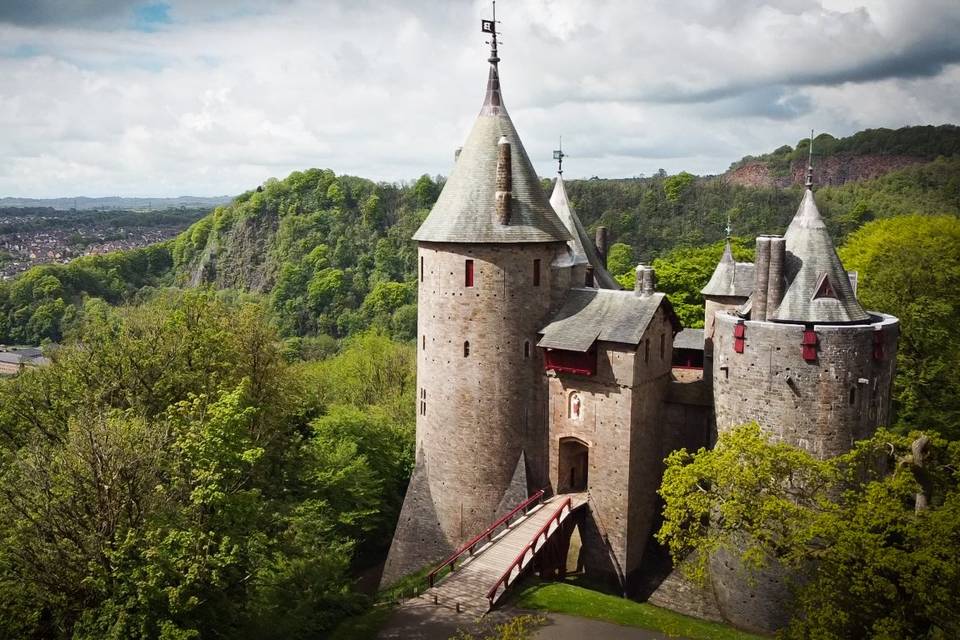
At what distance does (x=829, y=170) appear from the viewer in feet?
305

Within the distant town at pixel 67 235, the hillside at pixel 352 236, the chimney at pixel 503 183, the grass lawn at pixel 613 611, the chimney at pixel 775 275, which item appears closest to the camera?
the grass lawn at pixel 613 611

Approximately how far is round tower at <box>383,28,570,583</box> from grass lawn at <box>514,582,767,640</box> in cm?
427

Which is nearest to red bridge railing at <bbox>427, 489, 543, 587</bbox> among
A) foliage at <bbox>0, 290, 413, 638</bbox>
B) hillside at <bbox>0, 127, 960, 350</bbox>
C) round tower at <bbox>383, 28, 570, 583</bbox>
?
round tower at <bbox>383, 28, 570, 583</bbox>

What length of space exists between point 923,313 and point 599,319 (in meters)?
18.2

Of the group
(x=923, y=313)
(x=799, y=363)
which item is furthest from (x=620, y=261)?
(x=799, y=363)

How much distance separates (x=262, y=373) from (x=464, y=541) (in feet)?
35.2

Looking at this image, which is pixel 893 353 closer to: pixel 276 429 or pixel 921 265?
pixel 921 265

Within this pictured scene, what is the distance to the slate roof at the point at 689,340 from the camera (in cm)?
3366

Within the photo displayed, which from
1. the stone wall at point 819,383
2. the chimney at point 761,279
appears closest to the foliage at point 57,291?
the chimney at point 761,279

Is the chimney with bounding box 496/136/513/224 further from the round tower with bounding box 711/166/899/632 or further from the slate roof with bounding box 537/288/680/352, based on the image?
the round tower with bounding box 711/166/899/632

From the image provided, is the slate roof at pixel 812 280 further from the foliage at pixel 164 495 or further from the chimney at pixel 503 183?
the foliage at pixel 164 495

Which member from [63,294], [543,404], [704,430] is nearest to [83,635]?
[543,404]

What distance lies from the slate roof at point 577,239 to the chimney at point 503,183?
5.20 meters

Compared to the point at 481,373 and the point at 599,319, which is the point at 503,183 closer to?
the point at 599,319
